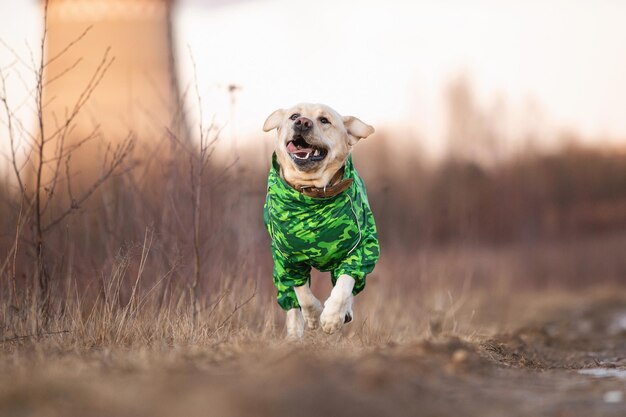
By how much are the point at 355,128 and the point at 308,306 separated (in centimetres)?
105

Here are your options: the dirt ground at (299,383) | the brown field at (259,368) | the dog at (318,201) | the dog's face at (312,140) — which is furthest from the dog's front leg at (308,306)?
the dog's face at (312,140)

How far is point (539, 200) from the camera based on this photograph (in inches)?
538

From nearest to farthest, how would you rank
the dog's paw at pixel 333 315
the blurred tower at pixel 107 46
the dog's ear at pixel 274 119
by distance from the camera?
1. the dog's paw at pixel 333 315
2. the dog's ear at pixel 274 119
3. the blurred tower at pixel 107 46

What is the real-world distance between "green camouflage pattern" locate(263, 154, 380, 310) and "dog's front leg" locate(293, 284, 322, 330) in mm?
48

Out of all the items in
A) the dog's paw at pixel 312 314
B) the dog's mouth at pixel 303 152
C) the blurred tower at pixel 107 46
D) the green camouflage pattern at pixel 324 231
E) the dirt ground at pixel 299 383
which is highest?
the blurred tower at pixel 107 46

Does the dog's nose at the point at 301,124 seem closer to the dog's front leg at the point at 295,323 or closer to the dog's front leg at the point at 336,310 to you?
the dog's front leg at the point at 336,310

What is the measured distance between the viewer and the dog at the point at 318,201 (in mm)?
4574

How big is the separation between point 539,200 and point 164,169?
28.8ft

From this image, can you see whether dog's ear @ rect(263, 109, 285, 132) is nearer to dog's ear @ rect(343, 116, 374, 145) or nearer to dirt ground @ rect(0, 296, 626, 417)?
dog's ear @ rect(343, 116, 374, 145)

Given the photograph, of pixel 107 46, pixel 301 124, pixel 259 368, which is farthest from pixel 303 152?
pixel 107 46

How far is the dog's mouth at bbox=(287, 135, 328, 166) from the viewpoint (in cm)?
455

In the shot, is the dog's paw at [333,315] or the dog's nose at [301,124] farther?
the dog's nose at [301,124]

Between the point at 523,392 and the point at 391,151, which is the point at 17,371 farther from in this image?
the point at 391,151

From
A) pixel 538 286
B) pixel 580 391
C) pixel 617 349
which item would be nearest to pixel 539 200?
pixel 538 286
